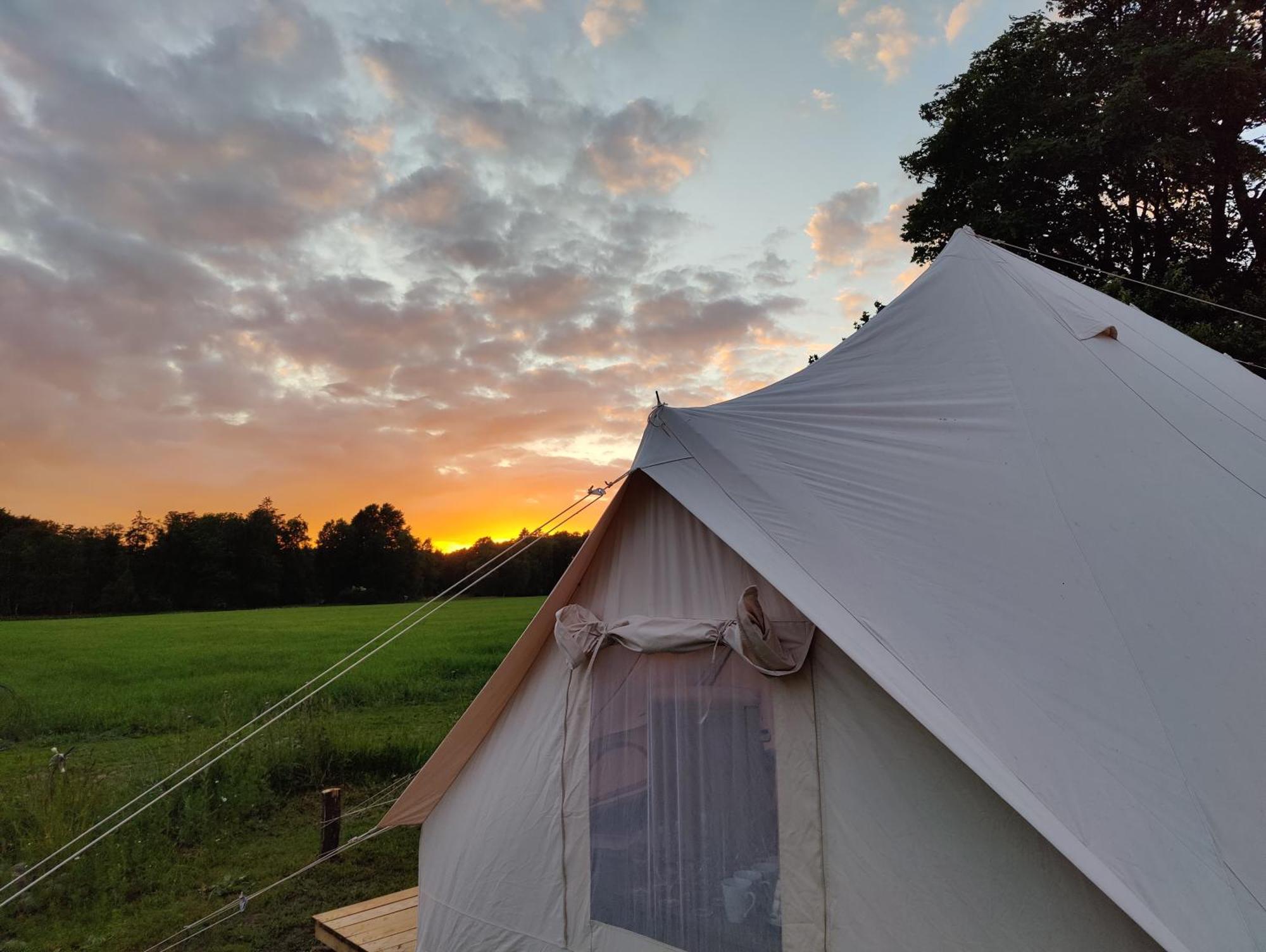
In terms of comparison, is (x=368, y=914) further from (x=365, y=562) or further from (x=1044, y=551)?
(x=365, y=562)

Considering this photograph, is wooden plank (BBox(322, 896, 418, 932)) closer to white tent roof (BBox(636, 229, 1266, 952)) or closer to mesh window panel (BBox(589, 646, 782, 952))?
mesh window panel (BBox(589, 646, 782, 952))

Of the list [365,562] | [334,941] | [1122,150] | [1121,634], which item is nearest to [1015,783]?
[1121,634]

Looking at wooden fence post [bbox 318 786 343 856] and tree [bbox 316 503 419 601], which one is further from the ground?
tree [bbox 316 503 419 601]

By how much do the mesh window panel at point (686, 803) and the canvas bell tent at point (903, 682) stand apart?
0.4 inches

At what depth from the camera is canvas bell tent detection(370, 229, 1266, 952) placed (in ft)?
6.72

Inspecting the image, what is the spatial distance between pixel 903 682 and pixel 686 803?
110cm

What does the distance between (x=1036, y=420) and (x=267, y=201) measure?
30.2 ft

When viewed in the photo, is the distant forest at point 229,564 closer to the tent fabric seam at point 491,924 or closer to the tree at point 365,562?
the tree at point 365,562

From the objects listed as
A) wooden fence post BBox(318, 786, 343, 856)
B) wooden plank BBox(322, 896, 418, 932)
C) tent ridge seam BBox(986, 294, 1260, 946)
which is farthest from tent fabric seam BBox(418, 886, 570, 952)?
wooden fence post BBox(318, 786, 343, 856)

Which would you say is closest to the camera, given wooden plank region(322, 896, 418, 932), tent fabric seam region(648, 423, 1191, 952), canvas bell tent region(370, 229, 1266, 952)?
tent fabric seam region(648, 423, 1191, 952)

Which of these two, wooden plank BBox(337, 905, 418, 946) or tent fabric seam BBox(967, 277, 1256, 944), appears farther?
wooden plank BBox(337, 905, 418, 946)

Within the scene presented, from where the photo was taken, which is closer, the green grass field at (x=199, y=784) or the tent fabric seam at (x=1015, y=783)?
the tent fabric seam at (x=1015, y=783)

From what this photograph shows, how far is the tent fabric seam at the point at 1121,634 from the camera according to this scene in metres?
1.87

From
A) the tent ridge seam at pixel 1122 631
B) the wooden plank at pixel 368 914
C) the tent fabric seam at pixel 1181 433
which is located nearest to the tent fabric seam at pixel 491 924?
the wooden plank at pixel 368 914
